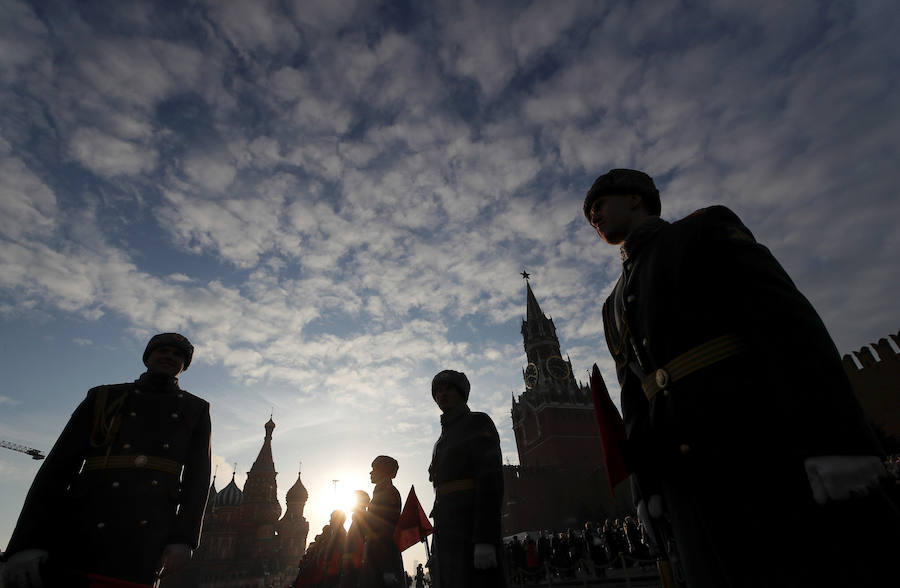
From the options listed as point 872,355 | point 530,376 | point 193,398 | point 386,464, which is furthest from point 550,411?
point 193,398

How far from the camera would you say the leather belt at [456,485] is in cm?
430

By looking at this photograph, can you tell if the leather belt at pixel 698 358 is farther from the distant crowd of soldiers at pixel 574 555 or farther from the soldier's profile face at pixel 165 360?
the distant crowd of soldiers at pixel 574 555

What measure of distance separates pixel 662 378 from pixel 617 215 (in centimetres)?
113

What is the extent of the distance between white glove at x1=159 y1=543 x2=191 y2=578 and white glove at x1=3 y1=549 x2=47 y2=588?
720 mm

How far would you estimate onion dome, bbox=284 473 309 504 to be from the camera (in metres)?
45.8

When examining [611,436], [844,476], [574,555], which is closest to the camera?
[844,476]

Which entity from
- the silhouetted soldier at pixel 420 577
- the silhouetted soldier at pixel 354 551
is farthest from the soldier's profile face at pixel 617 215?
the silhouetted soldier at pixel 420 577

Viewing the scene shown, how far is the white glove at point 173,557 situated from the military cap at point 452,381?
2.77 m

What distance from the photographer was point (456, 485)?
4.36m

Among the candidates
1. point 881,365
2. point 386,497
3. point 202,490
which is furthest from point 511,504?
point 202,490

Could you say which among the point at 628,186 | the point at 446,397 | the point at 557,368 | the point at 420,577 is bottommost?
the point at 420,577

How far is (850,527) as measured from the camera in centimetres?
126

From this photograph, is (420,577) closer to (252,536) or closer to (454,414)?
(454,414)

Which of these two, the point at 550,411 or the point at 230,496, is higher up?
the point at 550,411
